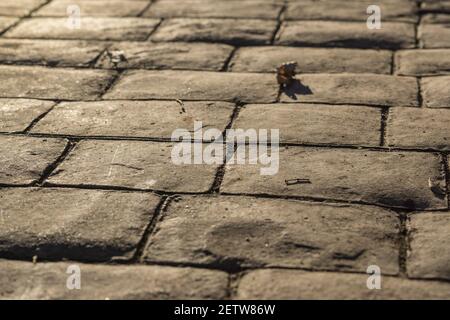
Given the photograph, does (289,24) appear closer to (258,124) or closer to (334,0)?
(334,0)

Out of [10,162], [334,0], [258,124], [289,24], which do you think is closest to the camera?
[10,162]

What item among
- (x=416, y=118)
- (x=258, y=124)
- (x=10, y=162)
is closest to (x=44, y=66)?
(x=10, y=162)

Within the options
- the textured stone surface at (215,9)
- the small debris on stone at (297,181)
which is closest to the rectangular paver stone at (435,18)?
the textured stone surface at (215,9)

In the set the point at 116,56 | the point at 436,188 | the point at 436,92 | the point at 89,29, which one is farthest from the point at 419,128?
the point at 89,29

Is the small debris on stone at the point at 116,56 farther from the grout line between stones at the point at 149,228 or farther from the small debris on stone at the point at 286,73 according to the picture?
the grout line between stones at the point at 149,228

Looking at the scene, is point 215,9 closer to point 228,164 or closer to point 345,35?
point 345,35

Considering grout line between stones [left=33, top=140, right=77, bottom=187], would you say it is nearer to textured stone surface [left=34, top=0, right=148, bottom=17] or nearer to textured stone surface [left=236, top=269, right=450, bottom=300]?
textured stone surface [left=236, top=269, right=450, bottom=300]

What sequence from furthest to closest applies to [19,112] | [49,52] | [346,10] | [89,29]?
[346,10] < [89,29] < [49,52] < [19,112]
